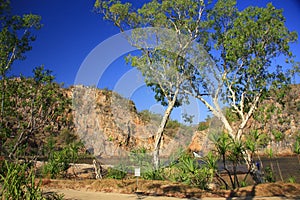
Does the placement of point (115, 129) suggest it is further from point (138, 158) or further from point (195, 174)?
point (195, 174)

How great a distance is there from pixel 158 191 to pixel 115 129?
27.0 m

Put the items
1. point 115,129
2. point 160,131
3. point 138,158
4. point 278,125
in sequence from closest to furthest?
point 138,158 < point 160,131 < point 115,129 < point 278,125

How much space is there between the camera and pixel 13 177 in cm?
534

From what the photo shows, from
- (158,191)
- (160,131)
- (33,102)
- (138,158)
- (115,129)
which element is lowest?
(158,191)

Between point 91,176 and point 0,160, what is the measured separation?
5085 mm

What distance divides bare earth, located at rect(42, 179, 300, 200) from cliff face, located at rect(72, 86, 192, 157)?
4.22 meters

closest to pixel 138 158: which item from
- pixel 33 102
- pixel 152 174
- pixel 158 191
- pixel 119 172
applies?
pixel 119 172

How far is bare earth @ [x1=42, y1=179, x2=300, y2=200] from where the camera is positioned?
338 inches

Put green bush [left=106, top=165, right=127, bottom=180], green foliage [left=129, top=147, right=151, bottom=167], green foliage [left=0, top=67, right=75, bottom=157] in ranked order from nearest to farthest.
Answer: green bush [left=106, top=165, right=127, bottom=180] → green foliage [left=129, top=147, right=151, bottom=167] → green foliage [left=0, top=67, right=75, bottom=157]

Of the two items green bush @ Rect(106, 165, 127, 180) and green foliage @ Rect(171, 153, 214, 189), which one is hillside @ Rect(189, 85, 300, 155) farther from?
green bush @ Rect(106, 165, 127, 180)

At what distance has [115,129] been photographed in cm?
3609

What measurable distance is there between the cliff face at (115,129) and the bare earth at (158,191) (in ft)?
13.8

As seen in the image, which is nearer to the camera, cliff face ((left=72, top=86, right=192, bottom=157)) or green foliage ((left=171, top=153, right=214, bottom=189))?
green foliage ((left=171, top=153, right=214, bottom=189))

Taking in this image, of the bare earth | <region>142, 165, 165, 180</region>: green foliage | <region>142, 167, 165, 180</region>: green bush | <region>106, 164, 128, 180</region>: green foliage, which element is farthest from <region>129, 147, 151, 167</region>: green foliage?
the bare earth
